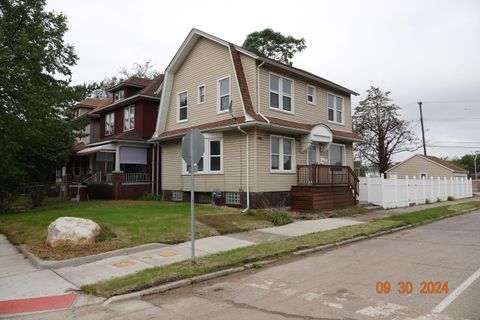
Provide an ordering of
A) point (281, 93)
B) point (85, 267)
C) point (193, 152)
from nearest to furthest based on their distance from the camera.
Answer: point (193, 152) < point (85, 267) < point (281, 93)

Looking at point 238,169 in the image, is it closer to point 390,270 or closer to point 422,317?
point 390,270

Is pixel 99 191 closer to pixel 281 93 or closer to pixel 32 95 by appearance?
pixel 32 95

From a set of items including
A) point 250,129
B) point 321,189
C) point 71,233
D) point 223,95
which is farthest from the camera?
point 223,95

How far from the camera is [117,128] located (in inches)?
1032

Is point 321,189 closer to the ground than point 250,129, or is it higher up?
closer to the ground

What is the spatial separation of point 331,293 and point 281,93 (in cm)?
1284

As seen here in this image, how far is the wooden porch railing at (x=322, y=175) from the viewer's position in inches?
643

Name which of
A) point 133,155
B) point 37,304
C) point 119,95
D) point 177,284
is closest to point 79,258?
point 37,304

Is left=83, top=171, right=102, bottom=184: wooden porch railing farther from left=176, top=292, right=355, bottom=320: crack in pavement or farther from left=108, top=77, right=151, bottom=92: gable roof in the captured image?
left=176, top=292, right=355, bottom=320: crack in pavement

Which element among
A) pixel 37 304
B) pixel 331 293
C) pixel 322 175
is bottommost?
pixel 37 304

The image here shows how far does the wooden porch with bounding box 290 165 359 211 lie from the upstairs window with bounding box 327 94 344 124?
4202 millimetres

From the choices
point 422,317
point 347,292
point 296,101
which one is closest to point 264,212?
point 296,101

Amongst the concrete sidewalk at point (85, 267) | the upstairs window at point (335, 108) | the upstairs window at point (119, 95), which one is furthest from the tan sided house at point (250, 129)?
the upstairs window at point (119, 95)

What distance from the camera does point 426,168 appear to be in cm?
4141
